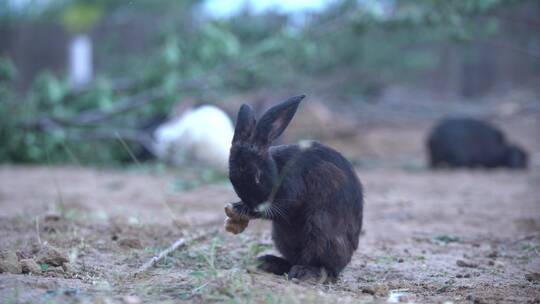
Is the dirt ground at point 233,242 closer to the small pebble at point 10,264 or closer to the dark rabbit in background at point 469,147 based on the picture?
the small pebble at point 10,264

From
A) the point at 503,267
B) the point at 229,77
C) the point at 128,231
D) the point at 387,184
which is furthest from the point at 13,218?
the point at 229,77

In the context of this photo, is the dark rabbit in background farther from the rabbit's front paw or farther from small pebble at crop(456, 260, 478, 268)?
the rabbit's front paw

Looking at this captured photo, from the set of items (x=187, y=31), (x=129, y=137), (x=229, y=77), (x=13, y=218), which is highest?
(x=187, y=31)

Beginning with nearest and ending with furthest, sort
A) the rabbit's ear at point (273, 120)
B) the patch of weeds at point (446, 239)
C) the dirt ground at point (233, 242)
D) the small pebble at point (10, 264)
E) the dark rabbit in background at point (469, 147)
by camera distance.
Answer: the dirt ground at point (233, 242) < the small pebble at point (10, 264) < the rabbit's ear at point (273, 120) < the patch of weeds at point (446, 239) < the dark rabbit in background at point (469, 147)

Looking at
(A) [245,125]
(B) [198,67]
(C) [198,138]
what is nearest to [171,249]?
(A) [245,125]

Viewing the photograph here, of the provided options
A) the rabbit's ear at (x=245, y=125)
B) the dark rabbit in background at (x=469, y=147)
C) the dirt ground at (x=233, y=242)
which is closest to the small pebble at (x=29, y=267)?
the dirt ground at (x=233, y=242)

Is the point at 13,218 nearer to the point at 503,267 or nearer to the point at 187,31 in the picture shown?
the point at 503,267

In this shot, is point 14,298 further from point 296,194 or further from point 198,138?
point 198,138
